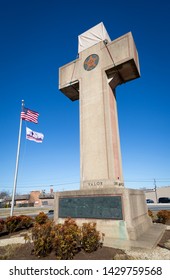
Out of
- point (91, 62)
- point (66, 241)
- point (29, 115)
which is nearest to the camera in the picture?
point (66, 241)

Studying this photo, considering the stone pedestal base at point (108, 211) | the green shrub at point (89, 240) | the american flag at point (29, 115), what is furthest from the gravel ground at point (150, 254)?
the american flag at point (29, 115)

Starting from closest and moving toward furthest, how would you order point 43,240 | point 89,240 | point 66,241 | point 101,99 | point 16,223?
point 66,241 < point 43,240 < point 89,240 < point 101,99 < point 16,223

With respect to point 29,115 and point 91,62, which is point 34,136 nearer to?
point 29,115

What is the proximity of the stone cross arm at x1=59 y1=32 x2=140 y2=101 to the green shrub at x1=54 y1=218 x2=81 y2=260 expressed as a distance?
840 cm

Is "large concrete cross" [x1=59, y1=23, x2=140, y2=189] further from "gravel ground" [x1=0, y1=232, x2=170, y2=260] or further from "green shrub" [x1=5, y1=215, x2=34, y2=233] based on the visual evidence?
"green shrub" [x1=5, y1=215, x2=34, y2=233]

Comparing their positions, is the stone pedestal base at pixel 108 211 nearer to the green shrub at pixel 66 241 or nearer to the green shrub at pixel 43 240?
the green shrub at pixel 66 241

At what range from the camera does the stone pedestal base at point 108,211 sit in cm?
720

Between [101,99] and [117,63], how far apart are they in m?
2.23

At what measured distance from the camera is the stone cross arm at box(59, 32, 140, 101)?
1021 cm

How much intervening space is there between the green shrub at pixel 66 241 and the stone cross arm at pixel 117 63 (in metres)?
8.40

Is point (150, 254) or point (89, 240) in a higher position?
→ point (89, 240)

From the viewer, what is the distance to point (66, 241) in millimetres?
5746

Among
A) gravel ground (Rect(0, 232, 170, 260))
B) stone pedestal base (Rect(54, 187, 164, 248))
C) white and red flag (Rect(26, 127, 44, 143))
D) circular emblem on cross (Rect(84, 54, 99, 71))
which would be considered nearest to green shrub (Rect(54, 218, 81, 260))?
stone pedestal base (Rect(54, 187, 164, 248))

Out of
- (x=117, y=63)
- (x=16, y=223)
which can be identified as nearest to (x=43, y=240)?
(x=16, y=223)
